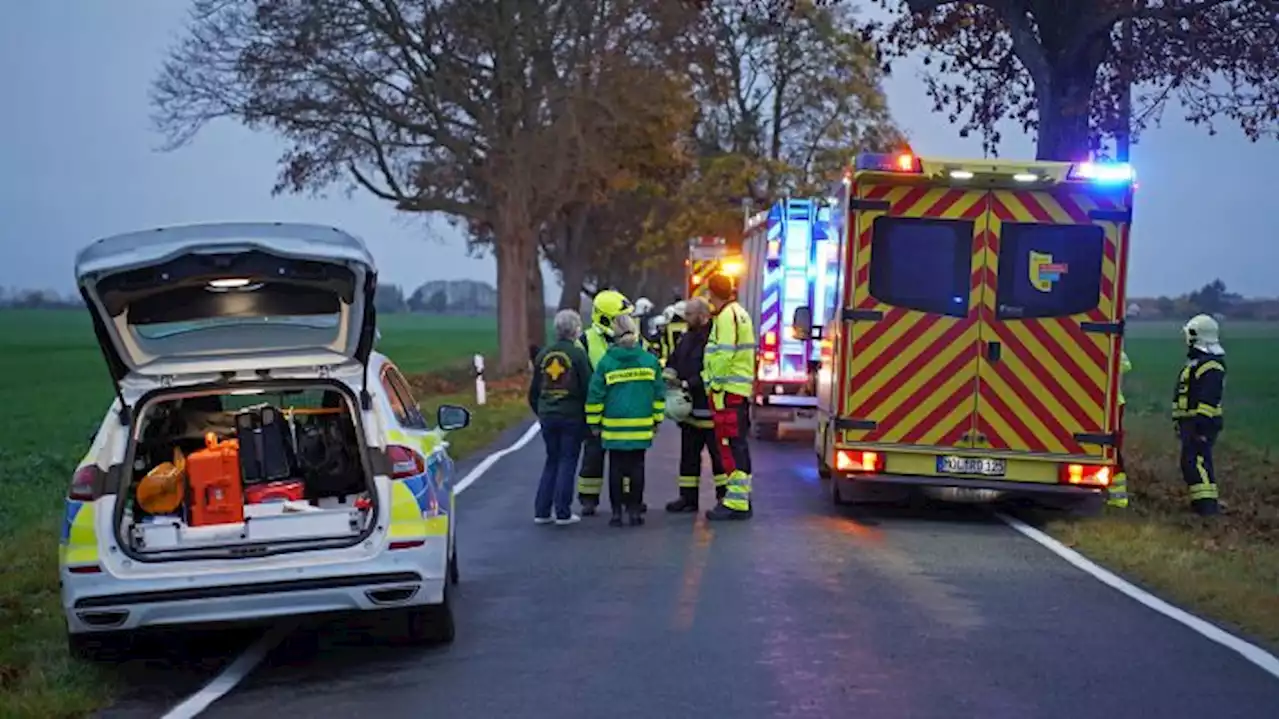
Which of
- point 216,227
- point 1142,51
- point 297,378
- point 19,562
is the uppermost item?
point 1142,51

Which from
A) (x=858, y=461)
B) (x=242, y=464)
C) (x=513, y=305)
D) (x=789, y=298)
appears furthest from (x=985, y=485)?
(x=513, y=305)

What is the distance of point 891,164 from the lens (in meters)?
14.6

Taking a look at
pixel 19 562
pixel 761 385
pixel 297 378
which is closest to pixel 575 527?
pixel 19 562

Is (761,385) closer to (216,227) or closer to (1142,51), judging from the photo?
(1142,51)

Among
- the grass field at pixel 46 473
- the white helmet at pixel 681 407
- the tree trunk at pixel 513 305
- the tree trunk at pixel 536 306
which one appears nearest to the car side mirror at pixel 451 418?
the grass field at pixel 46 473

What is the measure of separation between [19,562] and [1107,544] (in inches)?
313

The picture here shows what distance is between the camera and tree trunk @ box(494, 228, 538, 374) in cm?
4194

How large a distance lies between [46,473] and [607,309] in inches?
382

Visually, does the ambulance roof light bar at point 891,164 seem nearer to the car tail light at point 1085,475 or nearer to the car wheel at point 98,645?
the car tail light at point 1085,475

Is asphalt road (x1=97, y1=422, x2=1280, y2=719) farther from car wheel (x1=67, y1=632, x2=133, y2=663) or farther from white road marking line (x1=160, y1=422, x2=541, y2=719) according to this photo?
car wheel (x1=67, y1=632, x2=133, y2=663)

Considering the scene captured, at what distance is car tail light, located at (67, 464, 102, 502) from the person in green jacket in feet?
19.2

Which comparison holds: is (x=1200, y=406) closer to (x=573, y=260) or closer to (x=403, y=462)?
(x=403, y=462)

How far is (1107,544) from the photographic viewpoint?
1367cm

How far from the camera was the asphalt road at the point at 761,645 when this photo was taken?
Result: 7977 mm
